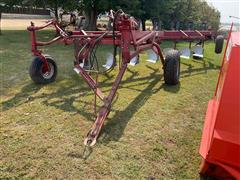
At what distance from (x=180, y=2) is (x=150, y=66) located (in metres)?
13.8

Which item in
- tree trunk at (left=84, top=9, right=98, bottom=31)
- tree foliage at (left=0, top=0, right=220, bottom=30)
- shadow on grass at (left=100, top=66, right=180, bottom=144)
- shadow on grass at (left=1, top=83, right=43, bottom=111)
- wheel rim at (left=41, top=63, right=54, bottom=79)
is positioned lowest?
shadow on grass at (left=1, top=83, right=43, bottom=111)

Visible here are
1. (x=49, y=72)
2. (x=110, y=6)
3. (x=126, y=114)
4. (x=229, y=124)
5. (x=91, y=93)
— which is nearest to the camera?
(x=229, y=124)

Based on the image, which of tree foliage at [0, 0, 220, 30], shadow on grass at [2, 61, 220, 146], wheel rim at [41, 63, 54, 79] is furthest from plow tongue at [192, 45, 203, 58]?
tree foliage at [0, 0, 220, 30]

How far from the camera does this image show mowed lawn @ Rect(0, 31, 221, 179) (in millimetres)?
2848

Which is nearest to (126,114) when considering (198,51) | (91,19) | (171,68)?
(171,68)

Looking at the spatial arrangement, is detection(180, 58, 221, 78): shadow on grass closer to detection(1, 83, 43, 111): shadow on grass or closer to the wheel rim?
the wheel rim

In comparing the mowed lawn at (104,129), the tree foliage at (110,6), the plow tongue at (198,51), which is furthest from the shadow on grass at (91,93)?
the tree foliage at (110,6)

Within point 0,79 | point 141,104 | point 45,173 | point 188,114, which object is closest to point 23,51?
point 0,79

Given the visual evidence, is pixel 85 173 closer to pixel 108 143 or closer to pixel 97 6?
pixel 108 143

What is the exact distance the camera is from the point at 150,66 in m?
7.29

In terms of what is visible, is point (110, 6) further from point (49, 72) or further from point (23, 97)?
point (23, 97)

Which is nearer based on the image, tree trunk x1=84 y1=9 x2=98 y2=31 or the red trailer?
the red trailer

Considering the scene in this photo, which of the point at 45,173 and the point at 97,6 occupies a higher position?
the point at 97,6

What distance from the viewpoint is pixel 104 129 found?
3.64 m
